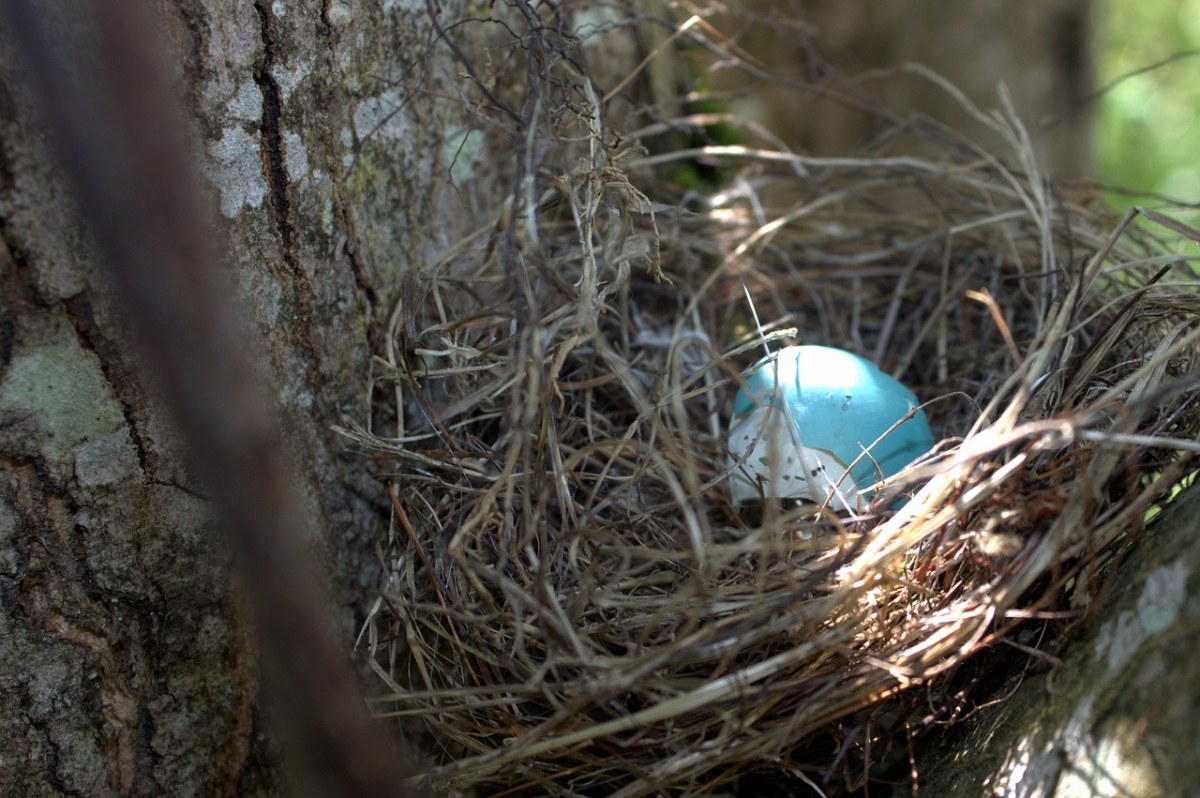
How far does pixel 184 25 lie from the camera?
38.4 inches

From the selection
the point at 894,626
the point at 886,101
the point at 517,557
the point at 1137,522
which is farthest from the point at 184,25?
the point at 886,101

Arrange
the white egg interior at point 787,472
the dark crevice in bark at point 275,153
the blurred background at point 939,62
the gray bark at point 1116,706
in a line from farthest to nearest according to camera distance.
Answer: the blurred background at point 939,62 → the white egg interior at point 787,472 → the dark crevice in bark at point 275,153 → the gray bark at point 1116,706

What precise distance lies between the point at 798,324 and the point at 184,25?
1102mm

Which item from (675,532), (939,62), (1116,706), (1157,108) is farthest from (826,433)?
(1157,108)

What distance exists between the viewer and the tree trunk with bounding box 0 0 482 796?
96cm

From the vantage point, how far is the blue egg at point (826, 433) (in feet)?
3.95

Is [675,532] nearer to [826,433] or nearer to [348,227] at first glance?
[826,433]

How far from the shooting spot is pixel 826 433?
122cm

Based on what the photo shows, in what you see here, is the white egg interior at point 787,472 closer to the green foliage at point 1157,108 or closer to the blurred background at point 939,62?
the blurred background at point 939,62

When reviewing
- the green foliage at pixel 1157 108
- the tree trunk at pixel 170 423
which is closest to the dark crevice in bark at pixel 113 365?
the tree trunk at pixel 170 423

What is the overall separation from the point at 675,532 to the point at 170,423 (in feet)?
2.09

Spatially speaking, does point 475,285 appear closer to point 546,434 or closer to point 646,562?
point 546,434

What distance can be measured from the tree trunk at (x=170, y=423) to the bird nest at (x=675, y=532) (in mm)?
95

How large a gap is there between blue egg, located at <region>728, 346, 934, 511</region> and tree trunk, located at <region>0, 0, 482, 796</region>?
522 mm
